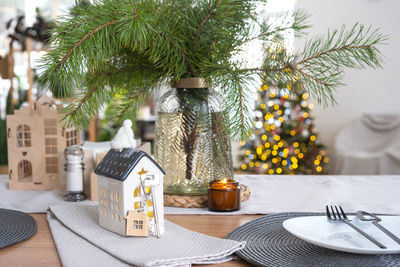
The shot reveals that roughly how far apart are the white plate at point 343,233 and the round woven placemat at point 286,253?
1cm

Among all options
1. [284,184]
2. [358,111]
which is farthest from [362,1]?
[284,184]

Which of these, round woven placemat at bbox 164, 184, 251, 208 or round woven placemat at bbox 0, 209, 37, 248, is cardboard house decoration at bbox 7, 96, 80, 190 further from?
round woven placemat at bbox 164, 184, 251, 208

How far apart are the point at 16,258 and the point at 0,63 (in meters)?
4.05

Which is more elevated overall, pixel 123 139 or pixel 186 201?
pixel 123 139

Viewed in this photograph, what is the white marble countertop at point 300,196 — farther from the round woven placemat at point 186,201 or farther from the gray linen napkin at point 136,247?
the gray linen napkin at point 136,247

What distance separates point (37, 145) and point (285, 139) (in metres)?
3.39

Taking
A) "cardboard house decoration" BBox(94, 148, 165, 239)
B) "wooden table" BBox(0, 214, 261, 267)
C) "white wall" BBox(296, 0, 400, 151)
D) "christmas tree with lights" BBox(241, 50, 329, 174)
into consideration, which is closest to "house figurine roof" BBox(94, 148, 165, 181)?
"cardboard house decoration" BBox(94, 148, 165, 239)

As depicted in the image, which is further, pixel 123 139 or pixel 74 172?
pixel 74 172

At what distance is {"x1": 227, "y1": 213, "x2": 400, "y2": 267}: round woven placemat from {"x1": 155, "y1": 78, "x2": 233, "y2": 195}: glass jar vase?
196mm

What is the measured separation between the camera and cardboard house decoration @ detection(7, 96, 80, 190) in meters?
1.11

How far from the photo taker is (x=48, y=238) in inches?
30.2

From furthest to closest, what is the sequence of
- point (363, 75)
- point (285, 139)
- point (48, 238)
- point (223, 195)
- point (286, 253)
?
point (363, 75)
point (285, 139)
point (223, 195)
point (48, 238)
point (286, 253)

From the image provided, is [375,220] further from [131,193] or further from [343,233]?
[131,193]

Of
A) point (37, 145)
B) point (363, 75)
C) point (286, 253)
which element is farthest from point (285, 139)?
point (286, 253)
